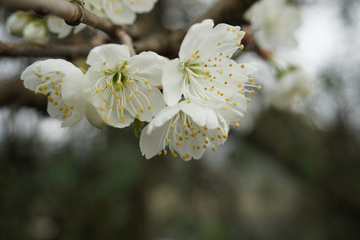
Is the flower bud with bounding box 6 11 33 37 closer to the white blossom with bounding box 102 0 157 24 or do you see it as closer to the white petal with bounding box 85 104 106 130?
the white blossom with bounding box 102 0 157 24

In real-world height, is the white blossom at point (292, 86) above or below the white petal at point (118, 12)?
below

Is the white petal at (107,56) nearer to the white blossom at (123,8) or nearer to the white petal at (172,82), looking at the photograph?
the white petal at (172,82)

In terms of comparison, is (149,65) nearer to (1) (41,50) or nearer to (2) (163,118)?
(2) (163,118)

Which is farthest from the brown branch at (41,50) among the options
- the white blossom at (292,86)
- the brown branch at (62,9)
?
the white blossom at (292,86)

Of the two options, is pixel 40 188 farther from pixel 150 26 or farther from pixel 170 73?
pixel 170 73

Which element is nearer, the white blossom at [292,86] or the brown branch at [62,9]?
the brown branch at [62,9]

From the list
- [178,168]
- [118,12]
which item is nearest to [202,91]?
[118,12]

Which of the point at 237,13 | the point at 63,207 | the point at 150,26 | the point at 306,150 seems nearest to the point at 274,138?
the point at 306,150
